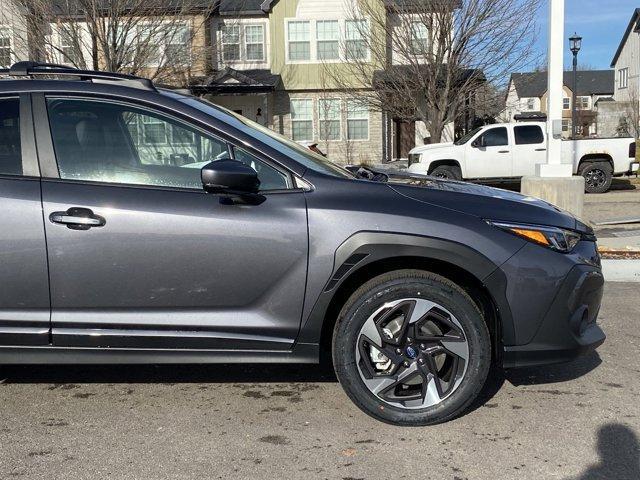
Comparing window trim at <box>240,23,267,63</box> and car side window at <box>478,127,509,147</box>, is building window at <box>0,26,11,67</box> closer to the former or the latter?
window trim at <box>240,23,267,63</box>

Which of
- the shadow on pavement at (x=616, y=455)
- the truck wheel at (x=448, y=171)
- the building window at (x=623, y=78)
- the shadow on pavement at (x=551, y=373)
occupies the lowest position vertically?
the shadow on pavement at (x=616, y=455)

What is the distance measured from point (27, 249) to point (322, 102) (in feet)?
78.1

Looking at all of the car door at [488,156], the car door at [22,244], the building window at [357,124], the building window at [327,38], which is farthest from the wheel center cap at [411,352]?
the building window at [327,38]

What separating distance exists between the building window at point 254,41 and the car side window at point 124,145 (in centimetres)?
2408

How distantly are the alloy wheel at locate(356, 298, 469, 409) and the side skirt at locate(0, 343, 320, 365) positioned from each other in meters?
0.31

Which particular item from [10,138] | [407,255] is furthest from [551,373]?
[10,138]

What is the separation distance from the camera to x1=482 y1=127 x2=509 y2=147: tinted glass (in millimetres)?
17156

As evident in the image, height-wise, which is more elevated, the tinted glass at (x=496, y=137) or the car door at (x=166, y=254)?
the tinted glass at (x=496, y=137)

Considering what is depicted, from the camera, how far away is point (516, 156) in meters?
17.1

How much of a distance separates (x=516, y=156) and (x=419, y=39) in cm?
547

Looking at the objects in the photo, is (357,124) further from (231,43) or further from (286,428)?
(286,428)

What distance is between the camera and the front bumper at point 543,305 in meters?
3.34

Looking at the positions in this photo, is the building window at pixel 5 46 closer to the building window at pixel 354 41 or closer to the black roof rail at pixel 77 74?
the building window at pixel 354 41

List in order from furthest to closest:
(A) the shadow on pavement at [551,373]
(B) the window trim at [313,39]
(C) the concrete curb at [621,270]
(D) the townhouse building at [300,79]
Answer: (B) the window trim at [313,39]
(D) the townhouse building at [300,79]
(C) the concrete curb at [621,270]
(A) the shadow on pavement at [551,373]
